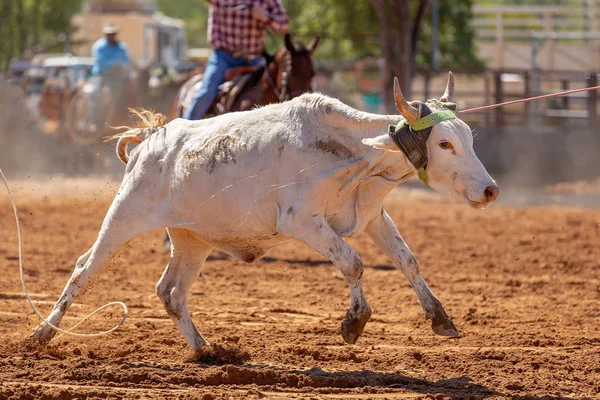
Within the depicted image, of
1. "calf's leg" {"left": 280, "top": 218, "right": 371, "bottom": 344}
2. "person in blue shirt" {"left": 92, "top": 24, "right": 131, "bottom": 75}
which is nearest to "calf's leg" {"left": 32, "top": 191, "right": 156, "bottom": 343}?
"calf's leg" {"left": 280, "top": 218, "right": 371, "bottom": 344}

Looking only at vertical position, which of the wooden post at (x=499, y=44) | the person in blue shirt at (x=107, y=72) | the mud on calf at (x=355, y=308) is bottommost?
the wooden post at (x=499, y=44)

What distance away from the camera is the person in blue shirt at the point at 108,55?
18875mm

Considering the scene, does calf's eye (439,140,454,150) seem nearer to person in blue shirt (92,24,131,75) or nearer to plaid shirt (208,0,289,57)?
plaid shirt (208,0,289,57)

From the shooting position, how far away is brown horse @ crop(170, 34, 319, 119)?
10.8 meters

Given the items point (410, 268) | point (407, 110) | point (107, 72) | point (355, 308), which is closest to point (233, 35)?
point (410, 268)

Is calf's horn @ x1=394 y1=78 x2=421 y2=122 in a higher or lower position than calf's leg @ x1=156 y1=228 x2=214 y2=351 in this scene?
higher

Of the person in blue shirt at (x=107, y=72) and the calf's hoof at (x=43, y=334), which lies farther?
the person in blue shirt at (x=107, y=72)

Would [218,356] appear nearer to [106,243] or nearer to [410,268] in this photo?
[106,243]

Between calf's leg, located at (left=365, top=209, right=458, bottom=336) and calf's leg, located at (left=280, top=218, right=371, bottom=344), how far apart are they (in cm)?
41

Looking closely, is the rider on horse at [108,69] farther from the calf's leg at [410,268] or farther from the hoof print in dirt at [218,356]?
the calf's leg at [410,268]

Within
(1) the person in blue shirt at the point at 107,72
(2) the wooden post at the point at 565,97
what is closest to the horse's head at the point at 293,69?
(1) the person in blue shirt at the point at 107,72

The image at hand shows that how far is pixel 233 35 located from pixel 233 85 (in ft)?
1.81

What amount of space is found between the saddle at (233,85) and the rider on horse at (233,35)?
3.5 inches

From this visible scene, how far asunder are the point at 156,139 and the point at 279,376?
1.87 m
